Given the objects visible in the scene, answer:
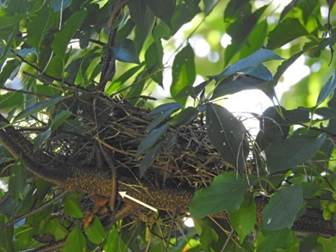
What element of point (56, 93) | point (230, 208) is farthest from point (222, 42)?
point (230, 208)

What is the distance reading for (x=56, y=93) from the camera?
832 millimetres

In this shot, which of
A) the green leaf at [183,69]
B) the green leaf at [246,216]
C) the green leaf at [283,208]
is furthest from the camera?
the green leaf at [183,69]

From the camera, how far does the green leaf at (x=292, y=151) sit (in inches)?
25.9

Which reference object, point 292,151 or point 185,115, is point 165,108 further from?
point 292,151

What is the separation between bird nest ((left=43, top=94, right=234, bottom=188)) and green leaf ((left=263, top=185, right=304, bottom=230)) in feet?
0.45

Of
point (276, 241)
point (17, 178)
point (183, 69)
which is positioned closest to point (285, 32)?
point (183, 69)

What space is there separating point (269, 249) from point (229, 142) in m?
0.14

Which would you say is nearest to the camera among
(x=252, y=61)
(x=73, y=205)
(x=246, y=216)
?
(x=252, y=61)

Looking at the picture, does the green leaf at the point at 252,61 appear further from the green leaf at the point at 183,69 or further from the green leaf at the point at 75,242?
the green leaf at the point at 75,242

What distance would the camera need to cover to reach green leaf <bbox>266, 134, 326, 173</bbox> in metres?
0.66

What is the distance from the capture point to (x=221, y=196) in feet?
2.21

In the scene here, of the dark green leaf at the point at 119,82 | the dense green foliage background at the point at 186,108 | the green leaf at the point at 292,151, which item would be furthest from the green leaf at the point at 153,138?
the dark green leaf at the point at 119,82

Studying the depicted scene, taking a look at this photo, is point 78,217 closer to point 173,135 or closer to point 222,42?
point 173,135

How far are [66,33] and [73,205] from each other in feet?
0.70
